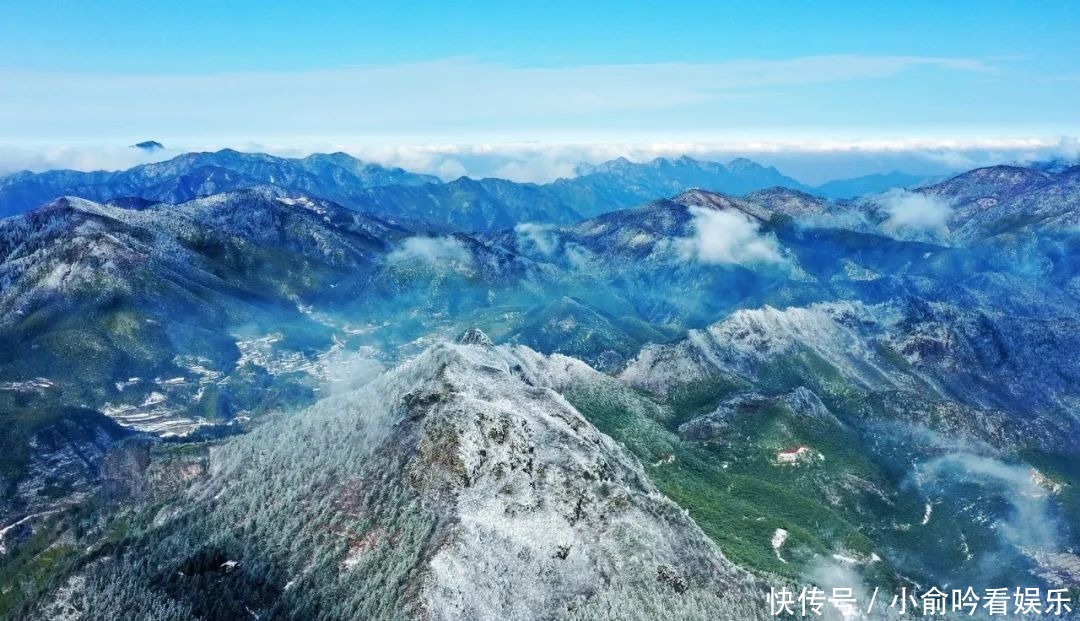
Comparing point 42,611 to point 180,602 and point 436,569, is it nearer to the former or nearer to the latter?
point 180,602

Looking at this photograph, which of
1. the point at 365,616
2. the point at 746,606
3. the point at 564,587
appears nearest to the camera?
the point at 365,616

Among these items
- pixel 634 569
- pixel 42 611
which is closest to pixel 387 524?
pixel 634 569

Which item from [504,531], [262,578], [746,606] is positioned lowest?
[746,606]

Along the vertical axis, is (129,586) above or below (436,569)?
below

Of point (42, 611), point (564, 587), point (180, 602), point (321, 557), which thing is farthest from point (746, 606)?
point (42, 611)

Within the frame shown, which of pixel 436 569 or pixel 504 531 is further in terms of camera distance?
Answer: pixel 504 531

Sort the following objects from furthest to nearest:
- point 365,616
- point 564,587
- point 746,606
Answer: point 746,606 < point 564,587 < point 365,616

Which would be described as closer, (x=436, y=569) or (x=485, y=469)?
(x=436, y=569)

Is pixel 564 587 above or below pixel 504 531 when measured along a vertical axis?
below

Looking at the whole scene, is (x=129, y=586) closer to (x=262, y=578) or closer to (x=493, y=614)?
(x=262, y=578)
